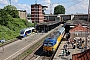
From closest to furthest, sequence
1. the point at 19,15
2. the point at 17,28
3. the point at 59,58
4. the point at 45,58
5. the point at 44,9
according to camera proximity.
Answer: the point at 59,58
the point at 45,58
the point at 17,28
the point at 19,15
the point at 44,9

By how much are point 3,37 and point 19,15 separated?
3748 centimetres

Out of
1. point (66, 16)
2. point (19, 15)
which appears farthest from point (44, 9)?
point (66, 16)

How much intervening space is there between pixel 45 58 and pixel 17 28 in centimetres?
3715

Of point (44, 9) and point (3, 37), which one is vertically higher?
point (44, 9)

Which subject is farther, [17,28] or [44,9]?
[44,9]

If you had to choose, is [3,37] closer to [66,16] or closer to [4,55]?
[4,55]

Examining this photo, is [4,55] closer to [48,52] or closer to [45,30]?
[48,52]

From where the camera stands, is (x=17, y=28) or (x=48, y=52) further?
(x=17, y=28)

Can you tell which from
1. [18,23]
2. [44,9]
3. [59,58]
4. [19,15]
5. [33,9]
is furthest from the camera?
[44,9]

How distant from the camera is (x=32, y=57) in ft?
99.3

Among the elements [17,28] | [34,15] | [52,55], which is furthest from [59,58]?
[34,15]

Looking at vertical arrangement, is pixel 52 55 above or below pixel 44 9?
below

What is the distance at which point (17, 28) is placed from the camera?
65500 millimetres

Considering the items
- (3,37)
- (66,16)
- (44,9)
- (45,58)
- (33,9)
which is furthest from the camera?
(66,16)
